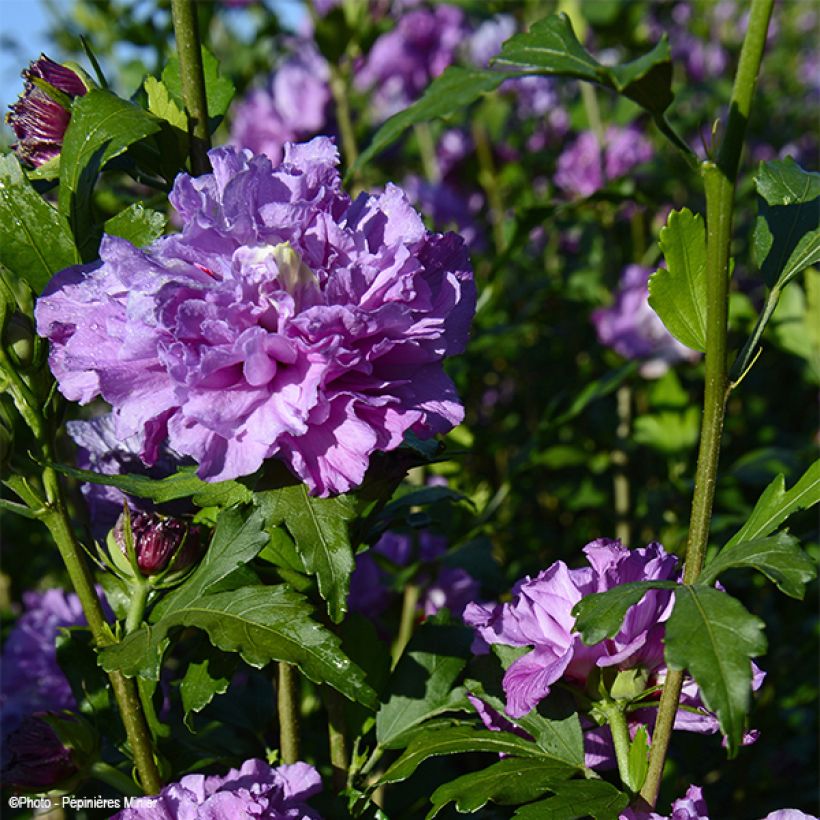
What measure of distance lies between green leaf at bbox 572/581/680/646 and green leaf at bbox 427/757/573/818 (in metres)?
0.17

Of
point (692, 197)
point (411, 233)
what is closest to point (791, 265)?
point (411, 233)

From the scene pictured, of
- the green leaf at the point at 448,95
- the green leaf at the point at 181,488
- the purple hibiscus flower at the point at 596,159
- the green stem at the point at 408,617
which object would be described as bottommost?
the green stem at the point at 408,617

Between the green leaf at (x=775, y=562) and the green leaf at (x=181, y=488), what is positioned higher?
the green leaf at (x=181, y=488)

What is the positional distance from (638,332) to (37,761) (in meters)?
1.64

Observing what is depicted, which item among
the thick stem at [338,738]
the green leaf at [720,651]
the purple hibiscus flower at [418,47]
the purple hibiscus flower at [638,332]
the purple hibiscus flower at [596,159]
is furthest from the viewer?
the purple hibiscus flower at [418,47]

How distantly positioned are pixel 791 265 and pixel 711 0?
10.9 ft

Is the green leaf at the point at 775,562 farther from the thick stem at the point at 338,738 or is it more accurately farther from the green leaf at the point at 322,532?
the thick stem at the point at 338,738

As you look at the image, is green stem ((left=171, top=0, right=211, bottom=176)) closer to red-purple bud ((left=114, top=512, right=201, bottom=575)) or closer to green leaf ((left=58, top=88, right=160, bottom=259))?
green leaf ((left=58, top=88, right=160, bottom=259))

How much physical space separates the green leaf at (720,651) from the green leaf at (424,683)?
0.31 m

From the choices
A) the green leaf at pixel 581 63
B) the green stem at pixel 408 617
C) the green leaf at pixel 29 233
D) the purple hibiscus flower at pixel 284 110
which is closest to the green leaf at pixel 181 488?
the green leaf at pixel 29 233

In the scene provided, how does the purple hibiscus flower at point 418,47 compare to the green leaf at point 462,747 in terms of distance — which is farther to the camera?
the purple hibiscus flower at point 418,47

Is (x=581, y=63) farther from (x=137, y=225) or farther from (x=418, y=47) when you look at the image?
(x=418, y=47)

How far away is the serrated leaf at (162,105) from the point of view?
83 centimetres

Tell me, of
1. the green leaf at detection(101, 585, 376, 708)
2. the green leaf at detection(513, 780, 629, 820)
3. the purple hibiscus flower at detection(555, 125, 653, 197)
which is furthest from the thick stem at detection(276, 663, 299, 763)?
the purple hibiscus flower at detection(555, 125, 653, 197)
